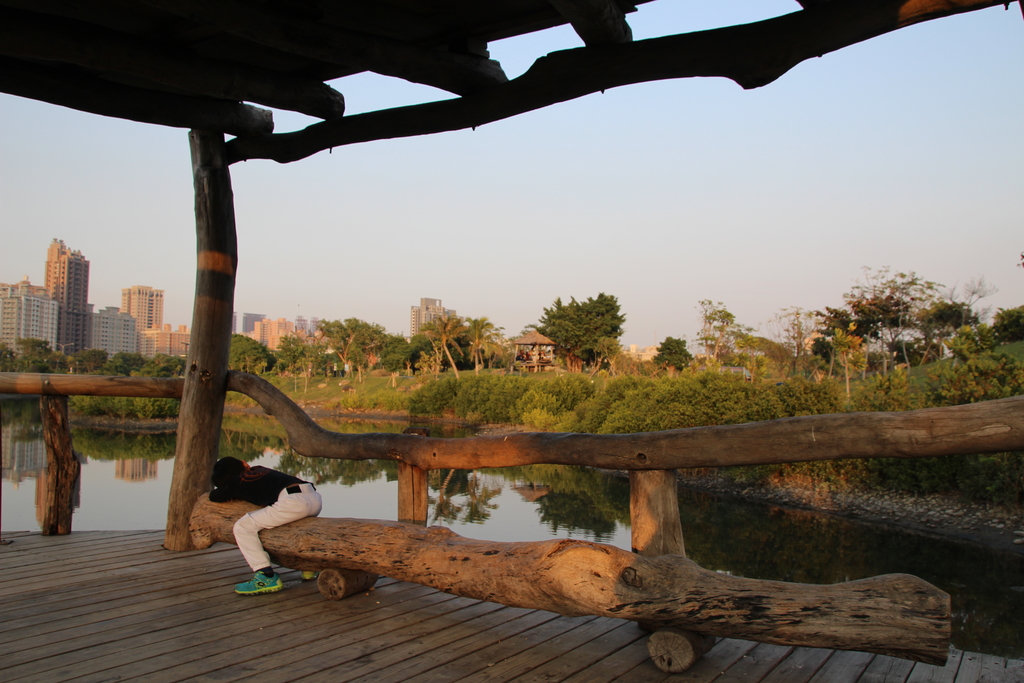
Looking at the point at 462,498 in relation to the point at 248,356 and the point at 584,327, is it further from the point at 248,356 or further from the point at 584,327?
the point at 248,356

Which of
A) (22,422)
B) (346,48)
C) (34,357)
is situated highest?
(346,48)

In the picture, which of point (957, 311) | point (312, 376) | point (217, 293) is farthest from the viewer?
point (312, 376)

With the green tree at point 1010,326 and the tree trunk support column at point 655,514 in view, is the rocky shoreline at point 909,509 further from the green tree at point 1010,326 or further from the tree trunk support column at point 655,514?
the green tree at point 1010,326

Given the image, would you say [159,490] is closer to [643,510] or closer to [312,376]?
[643,510]

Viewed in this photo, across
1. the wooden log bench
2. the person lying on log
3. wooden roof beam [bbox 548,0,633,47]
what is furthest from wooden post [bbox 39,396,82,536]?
wooden roof beam [bbox 548,0,633,47]

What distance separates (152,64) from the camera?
10.2 feet

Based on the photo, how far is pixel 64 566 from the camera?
3334 mm

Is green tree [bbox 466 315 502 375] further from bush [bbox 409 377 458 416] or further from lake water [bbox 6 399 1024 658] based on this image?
lake water [bbox 6 399 1024 658]

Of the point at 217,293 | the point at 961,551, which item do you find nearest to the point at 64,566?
the point at 217,293

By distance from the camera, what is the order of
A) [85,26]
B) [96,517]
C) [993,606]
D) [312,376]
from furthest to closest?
1. [312,376]
2. [96,517]
3. [993,606]
4. [85,26]

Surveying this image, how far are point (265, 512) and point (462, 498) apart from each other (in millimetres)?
8204

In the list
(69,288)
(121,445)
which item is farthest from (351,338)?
(69,288)

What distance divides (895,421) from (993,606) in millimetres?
5916

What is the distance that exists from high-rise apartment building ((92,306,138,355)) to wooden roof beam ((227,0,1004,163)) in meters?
84.8
